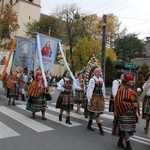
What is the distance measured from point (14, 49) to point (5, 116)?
553cm

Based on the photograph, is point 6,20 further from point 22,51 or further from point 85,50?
point 22,51

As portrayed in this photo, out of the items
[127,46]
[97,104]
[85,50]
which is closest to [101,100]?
[97,104]

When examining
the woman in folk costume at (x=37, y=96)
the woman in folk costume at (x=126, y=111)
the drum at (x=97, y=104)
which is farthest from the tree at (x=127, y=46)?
the woman in folk costume at (x=126, y=111)

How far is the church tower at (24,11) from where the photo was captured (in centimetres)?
4719

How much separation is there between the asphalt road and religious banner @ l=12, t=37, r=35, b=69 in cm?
530

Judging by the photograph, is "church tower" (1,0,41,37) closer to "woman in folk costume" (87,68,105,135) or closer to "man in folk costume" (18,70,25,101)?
"man in folk costume" (18,70,25,101)

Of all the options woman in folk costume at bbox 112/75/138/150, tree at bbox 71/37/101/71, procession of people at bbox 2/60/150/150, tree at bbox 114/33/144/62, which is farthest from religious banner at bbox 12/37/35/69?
tree at bbox 114/33/144/62

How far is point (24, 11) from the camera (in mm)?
47875

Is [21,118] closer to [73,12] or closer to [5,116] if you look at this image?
[5,116]

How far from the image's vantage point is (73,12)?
38438 millimetres

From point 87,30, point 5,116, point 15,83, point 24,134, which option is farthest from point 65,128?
point 87,30

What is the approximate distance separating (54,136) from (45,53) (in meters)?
3.78

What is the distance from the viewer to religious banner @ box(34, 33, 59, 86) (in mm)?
8566

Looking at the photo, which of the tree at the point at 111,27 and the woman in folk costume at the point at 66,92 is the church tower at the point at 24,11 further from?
the woman in folk costume at the point at 66,92
